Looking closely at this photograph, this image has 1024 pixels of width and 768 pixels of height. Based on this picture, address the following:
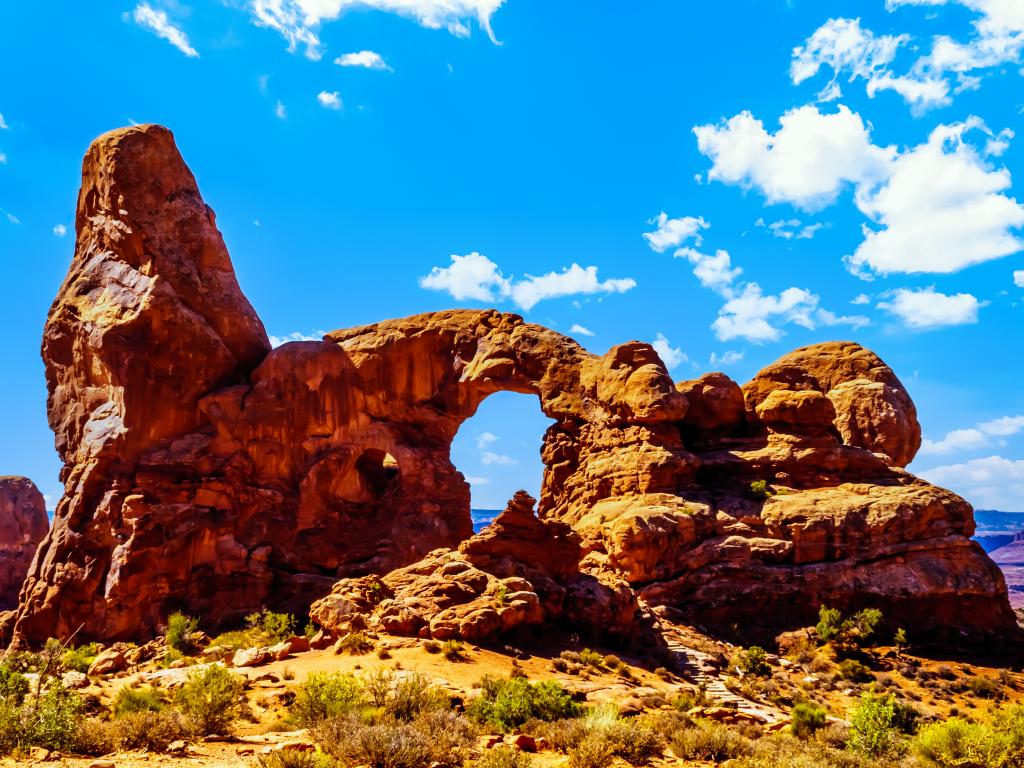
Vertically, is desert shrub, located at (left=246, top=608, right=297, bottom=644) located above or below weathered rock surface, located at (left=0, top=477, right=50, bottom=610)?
below

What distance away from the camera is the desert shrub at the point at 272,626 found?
25172mm

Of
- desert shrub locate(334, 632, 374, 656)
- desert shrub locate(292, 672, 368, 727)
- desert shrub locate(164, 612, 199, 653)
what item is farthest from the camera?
desert shrub locate(164, 612, 199, 653)

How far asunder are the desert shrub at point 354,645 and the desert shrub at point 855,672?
573 inches

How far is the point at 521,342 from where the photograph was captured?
37562 mm

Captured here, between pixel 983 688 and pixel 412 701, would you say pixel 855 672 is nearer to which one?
pixel 983 688

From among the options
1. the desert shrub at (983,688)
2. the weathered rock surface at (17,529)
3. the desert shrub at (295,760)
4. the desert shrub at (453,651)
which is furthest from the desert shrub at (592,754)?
the weathered rock surface at (17,529)

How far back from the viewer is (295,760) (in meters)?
10.4

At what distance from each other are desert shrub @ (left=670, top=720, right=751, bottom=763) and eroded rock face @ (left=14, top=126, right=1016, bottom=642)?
34.0 ft

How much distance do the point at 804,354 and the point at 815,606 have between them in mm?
14278

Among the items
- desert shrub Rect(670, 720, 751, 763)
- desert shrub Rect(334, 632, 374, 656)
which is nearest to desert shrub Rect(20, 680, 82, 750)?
desert shrub Rect(334, 632, 374, 656)

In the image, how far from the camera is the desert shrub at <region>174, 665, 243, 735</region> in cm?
1295

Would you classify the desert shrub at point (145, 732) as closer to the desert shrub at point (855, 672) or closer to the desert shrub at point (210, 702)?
the desert shrub at point (210, 702)

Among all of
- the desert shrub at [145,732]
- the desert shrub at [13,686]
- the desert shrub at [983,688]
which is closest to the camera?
the desert shrub at [145,732]

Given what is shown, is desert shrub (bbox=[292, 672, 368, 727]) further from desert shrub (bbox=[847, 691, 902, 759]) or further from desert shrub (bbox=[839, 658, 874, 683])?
desert shrub (bbox=[839, 658, 874, 683])
